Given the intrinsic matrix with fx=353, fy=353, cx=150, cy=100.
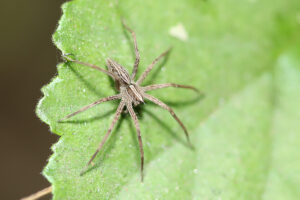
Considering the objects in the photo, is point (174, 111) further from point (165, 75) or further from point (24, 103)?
point (24, 103)

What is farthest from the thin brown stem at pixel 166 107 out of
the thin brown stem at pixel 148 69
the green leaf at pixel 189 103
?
the thin brown stem at pixel 148 69

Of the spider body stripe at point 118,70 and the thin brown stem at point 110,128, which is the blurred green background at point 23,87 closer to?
the spider body stripe at point 118,70

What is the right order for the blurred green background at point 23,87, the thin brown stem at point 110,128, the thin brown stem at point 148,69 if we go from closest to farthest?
the thin brown stem at point 110,128
the thin brown stem at point 148,69
the blurred green background at point 23,87

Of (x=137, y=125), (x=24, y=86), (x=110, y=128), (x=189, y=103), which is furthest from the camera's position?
(x=24, y=86)

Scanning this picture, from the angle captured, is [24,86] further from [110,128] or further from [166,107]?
[166,107]

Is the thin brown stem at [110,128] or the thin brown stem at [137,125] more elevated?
the thin brown stem at [110,128]

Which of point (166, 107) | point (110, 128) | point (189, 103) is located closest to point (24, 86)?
point (110, 128)

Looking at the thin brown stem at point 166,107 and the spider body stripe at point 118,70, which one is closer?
the spider body stripe at point 118,70

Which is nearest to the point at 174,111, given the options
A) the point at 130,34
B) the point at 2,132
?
the point at 130,34
